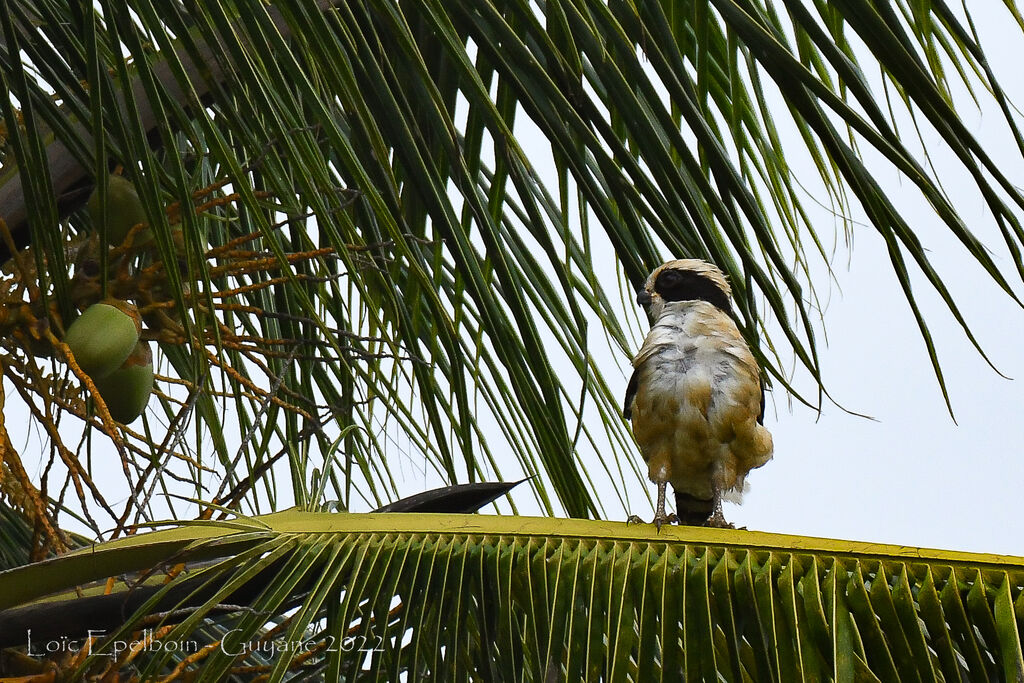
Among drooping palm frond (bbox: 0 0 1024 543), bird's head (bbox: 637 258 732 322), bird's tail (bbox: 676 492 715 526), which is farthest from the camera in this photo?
bird's tail (bbox: 676 492 715 526)

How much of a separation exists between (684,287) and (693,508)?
414mm

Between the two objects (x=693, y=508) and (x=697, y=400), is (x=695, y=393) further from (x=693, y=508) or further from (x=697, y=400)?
(x=693, y=508)

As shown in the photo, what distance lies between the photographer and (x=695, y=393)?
1.85m

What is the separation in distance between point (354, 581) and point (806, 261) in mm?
1058

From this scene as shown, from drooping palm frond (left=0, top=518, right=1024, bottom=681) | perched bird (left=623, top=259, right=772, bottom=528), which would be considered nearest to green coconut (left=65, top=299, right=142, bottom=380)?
drooping palm frond (left=0, top=518, right=1024, bottom=681)

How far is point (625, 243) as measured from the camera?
1.60 meters

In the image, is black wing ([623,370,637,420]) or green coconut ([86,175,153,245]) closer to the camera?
green coconut ([86,175,153,245])

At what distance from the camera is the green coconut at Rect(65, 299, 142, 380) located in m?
1.55

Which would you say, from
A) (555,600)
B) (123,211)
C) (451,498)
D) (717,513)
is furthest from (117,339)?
(717,513)

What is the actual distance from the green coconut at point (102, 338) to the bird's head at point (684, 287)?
792 mm

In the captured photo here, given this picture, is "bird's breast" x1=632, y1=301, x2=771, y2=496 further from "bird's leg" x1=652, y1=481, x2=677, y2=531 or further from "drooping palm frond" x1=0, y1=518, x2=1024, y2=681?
"drooping palm frond" x1=0, y1=518, x2=1024, y2=681

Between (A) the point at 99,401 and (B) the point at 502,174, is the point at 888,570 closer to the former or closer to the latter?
(B) the point at 502,174

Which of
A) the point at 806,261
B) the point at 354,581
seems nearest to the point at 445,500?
the point at 354,581

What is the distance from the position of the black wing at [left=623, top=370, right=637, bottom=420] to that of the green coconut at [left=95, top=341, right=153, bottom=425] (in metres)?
0.76
